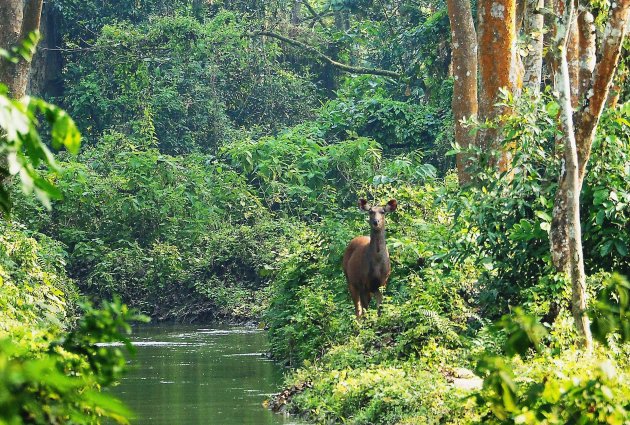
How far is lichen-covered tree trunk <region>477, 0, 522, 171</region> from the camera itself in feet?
47.2

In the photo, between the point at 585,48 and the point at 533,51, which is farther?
the point at 533,51

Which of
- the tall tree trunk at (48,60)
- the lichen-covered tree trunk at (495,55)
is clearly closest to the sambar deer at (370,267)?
the lichen-covered tree trunk at (495,55)

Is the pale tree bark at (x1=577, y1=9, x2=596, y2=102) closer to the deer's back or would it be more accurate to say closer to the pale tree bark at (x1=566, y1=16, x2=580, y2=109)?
the pale tree bark at (x1=566, y1=16, x2=580, y2=109)

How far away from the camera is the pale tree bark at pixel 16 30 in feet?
48.9

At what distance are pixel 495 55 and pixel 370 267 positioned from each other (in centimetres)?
314

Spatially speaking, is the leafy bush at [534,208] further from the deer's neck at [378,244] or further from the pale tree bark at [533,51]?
the deer's neck at [378,244]

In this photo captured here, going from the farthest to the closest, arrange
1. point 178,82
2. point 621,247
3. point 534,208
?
point 178,82, point 534,208, point 621,247

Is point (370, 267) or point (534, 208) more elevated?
point (534, 208)

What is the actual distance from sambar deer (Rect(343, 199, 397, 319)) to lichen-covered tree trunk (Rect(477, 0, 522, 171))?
65.1 inches

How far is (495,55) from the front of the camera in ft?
47.7

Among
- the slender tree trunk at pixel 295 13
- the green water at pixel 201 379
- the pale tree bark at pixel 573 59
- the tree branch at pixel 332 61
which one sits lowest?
the green water at pixel 201 379

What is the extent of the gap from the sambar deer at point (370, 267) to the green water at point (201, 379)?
1.38 metres

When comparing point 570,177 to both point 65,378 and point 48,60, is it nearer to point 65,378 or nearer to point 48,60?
point 65,378

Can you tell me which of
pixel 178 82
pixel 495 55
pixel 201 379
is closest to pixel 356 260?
pixel 201 379
